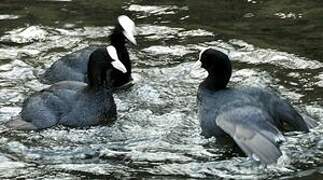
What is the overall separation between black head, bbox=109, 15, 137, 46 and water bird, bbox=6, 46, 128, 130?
92cm

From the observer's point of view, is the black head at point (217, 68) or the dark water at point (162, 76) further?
the black head at point (217, 68)

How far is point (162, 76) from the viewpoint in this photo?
10.5m

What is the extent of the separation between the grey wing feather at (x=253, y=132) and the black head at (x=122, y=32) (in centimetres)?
213

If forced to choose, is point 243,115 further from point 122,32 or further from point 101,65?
point 122,32

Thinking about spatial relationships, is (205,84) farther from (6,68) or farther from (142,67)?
(6,68)

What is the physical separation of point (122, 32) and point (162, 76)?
707 mm

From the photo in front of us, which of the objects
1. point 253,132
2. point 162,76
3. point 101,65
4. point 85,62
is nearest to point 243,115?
point 253,132

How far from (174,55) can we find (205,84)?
6.33ft

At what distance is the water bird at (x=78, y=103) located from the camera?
29.8ft

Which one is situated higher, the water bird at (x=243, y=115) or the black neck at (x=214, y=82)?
the black neck at (x=214, y=82)

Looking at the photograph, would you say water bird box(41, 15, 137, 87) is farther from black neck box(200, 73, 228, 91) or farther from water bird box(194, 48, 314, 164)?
black neck box(200, 73, 228, 91)

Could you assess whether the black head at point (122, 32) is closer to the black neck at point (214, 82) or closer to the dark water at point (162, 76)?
the dark water at point (162, 76)

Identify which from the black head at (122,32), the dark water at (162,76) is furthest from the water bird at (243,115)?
the black head at (122,32)

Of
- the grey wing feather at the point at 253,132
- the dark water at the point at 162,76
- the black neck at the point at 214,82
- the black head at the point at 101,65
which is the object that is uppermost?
the black head at the point at 101,65
